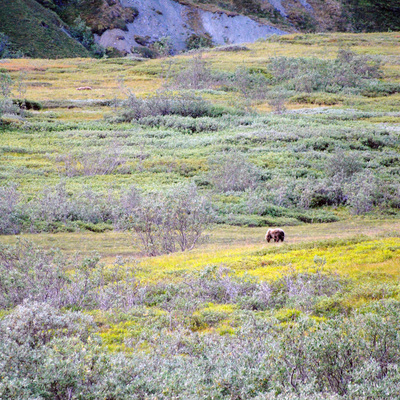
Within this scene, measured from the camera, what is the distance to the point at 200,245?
1678cm

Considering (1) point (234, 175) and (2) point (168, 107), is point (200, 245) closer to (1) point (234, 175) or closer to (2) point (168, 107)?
(1) point (234, 175)

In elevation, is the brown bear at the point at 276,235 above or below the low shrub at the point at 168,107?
below

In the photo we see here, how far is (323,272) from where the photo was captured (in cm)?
1122

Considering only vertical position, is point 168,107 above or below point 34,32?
below

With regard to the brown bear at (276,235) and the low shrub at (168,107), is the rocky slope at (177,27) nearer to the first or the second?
the low shrub at (168,107)

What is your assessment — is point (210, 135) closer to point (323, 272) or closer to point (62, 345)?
point (323, 272)

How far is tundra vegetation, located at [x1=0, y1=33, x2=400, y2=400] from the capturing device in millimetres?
5617

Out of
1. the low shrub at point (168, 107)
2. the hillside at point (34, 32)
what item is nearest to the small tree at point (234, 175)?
the low shrub at point (168, 107)

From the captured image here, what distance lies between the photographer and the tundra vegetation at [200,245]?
5.62 m

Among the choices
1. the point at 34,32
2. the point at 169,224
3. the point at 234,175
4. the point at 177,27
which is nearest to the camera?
the point at 169,224

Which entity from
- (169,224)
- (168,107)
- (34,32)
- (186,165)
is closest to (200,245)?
(169,224)

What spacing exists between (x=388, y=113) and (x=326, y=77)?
18538mm

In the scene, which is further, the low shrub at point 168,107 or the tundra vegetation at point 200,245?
the low shrub at point 168,107

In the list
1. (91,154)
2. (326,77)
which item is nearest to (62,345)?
(91,154)
